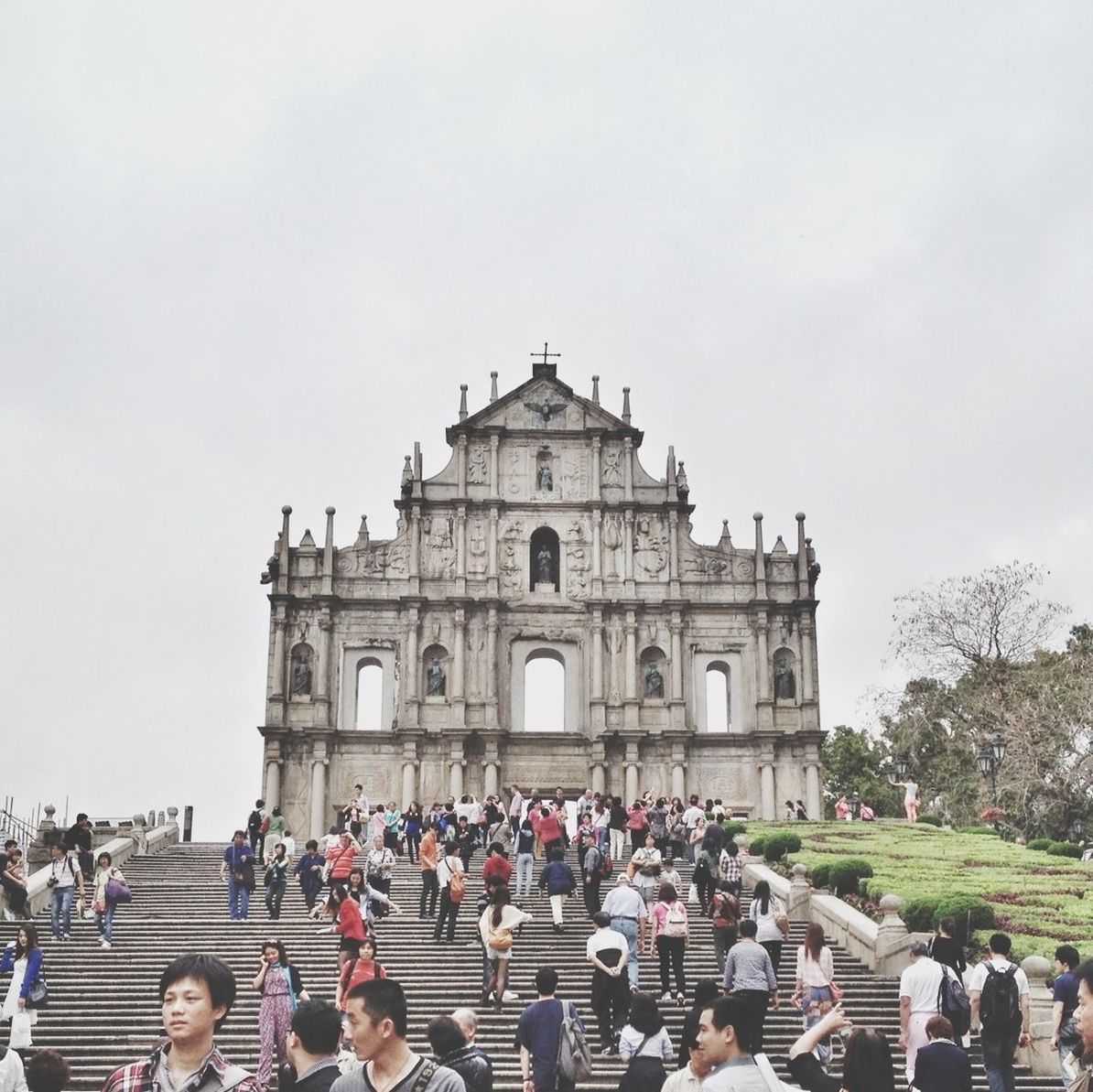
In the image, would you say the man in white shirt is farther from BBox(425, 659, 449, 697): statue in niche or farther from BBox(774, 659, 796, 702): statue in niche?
BBox(425, 659, 449, 697): statue in niche

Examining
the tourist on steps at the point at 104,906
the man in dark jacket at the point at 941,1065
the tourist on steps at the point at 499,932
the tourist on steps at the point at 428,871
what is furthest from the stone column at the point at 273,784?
the man in dark jacket at the point at 941,1065

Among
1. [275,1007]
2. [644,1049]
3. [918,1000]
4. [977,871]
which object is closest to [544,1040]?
[644,1049]

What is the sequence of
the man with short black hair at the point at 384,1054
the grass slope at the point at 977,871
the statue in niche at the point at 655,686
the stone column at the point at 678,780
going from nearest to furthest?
1. the man with short black hair at the point at 384,1054
2. the grass slope at the point at 977,871
3. the stone column at the point at 678,780
4. the statue in niche at the point at 655,686

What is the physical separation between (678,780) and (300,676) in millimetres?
11200

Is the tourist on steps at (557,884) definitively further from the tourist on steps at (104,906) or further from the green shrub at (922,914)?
the tourist on steps at (104,906)

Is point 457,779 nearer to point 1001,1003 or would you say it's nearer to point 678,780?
point 678,780

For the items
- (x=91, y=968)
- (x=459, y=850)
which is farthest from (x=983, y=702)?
(x=91, y=968)

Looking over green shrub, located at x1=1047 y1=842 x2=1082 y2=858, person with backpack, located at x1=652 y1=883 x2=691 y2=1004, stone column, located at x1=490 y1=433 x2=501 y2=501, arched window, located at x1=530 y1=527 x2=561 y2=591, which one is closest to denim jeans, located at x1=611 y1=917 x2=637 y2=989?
person with backpack, located at x1=652 y1=883 x2=691 y2=1004

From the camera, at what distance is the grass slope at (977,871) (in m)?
20.3

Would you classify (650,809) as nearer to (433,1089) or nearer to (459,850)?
(459,850)

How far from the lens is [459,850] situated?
28953 millimetres

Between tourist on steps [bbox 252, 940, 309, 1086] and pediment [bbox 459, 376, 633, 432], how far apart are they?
34118 millimetres

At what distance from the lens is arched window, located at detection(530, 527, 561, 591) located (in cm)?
4525

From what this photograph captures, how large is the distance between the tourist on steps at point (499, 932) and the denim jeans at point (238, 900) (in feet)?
25.1
